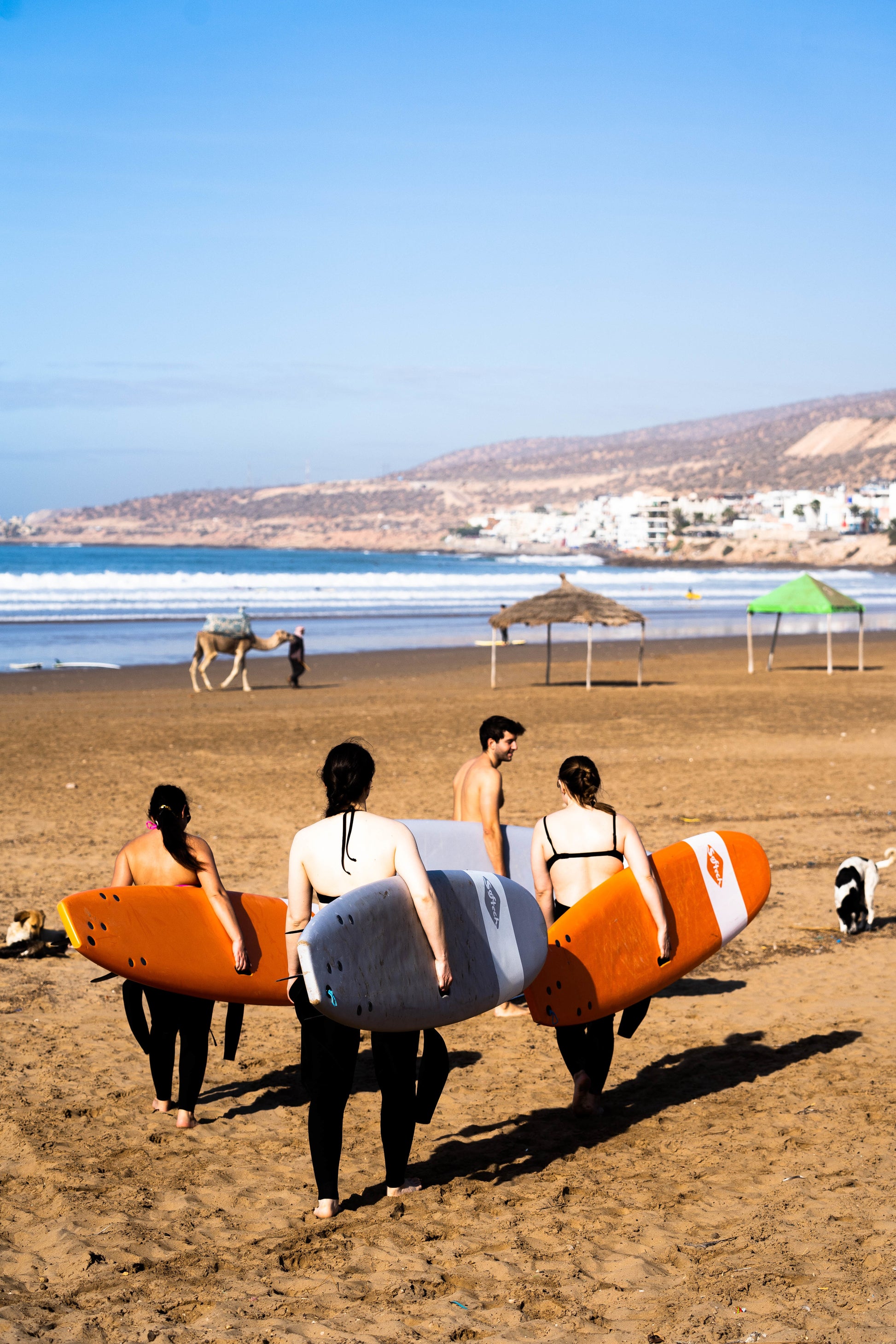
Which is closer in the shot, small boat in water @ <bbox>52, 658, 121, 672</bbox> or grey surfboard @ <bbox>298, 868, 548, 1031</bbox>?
grey surfboard @ <bbox>298, 868, 548, 1031</bbox>

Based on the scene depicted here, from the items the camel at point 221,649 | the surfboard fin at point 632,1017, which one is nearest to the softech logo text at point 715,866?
the surfboard fin at point 632,1017

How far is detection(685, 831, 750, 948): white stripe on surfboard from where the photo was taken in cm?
519

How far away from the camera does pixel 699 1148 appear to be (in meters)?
4.29

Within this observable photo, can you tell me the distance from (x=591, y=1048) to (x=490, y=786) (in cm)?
123

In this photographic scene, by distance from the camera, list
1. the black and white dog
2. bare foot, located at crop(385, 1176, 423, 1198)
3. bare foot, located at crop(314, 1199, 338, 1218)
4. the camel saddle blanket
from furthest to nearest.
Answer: the camel saddle blanket → the black and white dog → bare foot, located at crop(385, 1176, 423, 1198) → bare foot, located at crop(314, 1199, 338, 1218)

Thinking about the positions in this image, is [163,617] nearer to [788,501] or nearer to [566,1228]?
[566,1228]

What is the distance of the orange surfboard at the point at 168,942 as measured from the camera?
431 cm

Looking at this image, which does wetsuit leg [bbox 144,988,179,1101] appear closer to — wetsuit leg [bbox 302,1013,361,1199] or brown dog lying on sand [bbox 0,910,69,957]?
wetsuit leg [bbox 302,1013,361,1199]

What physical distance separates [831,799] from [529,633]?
2381cm

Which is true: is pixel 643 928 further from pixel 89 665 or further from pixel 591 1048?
pixel 89 665

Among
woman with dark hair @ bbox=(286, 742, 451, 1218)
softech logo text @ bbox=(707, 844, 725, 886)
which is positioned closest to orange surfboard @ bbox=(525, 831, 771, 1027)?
softech logo text @ bbox=(707, 844, 725, 886)

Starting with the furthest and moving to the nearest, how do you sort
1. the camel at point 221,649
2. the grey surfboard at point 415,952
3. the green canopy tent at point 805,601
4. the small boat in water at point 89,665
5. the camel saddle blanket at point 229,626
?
the small boat in water at point 89,665, the green canopy tent at point 805,601, the camel saddle blanket at point 229,626, the camel at point 221,649, the grey surfboard at point 415,952

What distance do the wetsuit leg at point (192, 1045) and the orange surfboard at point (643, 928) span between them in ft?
3.95

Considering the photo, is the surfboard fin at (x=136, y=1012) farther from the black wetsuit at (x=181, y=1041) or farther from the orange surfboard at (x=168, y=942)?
the orange surfboard at (x=168, y=942)
